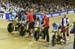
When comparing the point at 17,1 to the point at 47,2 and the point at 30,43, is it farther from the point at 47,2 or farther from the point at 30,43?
the point at 30,43

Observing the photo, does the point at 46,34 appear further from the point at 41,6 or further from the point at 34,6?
the point at 41,6

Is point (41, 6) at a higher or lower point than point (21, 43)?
higher

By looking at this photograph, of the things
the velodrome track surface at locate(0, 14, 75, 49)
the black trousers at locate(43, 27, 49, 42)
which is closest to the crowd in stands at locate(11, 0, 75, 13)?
the velodrome track surface at locate(0, 14, 75, 49)

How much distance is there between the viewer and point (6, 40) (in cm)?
1468

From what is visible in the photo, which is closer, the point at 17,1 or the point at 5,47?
the point at 5,47

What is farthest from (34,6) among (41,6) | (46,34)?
(46,34)

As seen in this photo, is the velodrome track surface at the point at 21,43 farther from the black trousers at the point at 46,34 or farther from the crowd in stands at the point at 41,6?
the crowd in stands at the point at 41,6

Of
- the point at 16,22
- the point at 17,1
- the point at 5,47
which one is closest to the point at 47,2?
the point at 17,1

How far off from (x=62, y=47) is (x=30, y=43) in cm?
174

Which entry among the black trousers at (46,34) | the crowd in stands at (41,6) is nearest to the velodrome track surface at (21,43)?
the black trousers at (46,34)

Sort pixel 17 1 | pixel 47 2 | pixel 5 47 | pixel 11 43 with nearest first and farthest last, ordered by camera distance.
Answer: pixel 5 47, pixel 11 43, pixel 17 1, pixel 47 2

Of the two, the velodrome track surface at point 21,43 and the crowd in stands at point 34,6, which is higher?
the crowd in stands at point 34,6

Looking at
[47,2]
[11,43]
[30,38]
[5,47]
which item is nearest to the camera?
[5,47]

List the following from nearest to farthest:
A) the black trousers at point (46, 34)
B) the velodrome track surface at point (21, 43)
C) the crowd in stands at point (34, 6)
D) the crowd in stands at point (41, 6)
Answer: the velodrome track surface at point (21, 43) < the black trousers at point (46, 34) < the crowd in stands at point (34, 6) < the crowd in stands at point (41, 6)
